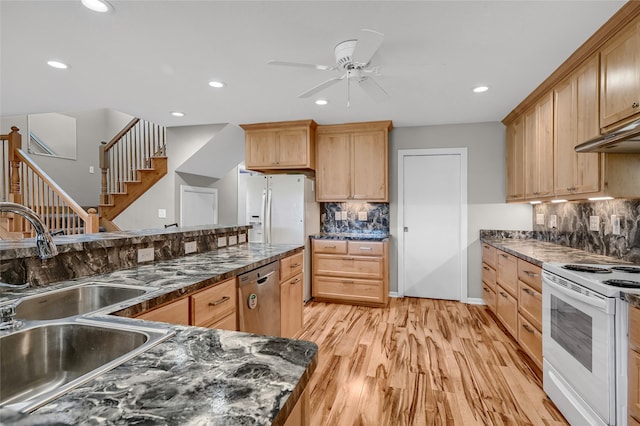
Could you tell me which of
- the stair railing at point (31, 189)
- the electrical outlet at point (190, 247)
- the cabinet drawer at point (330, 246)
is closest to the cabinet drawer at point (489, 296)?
the cabinet drawer at point (330, 246)

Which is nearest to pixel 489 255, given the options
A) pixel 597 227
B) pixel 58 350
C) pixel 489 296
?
pixel 489 296

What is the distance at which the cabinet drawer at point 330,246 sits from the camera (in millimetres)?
4111

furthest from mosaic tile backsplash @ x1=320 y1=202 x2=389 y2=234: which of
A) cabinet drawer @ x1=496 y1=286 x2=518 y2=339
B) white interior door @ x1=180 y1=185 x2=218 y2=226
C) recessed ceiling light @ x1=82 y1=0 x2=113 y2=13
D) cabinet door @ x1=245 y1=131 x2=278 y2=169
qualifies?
recessed ceiling light @ x1=82 y1=0 x2=113 y2=13

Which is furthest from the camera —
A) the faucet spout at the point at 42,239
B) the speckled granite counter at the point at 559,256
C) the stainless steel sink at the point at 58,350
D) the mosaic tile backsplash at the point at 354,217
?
the mosaic tile backsplash at the point at 354,217

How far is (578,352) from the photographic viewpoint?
68.7 inches

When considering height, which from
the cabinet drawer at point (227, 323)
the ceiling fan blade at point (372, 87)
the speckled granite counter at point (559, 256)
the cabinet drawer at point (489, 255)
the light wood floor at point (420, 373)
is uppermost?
the ceiling fan blade at point (372, 87)

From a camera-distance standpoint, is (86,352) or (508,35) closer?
(86,352)

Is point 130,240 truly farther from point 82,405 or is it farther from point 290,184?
point 290,184

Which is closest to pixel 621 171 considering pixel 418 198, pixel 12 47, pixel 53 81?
pixel 418 198

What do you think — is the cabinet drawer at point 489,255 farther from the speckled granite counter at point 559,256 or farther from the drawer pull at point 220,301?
the drawer pull at point 220,301

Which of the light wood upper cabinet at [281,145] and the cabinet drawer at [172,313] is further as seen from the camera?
the light wood upper cabinet at [281,145]

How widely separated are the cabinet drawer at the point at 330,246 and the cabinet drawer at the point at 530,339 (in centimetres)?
204

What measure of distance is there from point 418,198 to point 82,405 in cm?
429

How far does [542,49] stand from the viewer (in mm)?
2254
